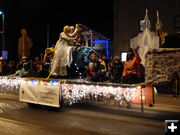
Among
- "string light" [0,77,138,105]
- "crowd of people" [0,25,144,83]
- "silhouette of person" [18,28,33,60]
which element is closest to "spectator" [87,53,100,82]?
A: "crowd of people" [0,25,144,83]

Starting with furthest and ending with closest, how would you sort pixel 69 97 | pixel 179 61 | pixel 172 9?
pixel 172 9 → pixel 69 97 → pixel 179 61

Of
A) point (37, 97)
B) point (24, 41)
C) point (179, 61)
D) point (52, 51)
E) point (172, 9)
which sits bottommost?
point (37, 97)

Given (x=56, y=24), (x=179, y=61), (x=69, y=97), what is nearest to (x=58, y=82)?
(x=69, y=97)

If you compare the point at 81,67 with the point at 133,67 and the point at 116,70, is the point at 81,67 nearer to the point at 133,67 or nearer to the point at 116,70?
the point at 116,70

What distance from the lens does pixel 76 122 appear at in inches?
215

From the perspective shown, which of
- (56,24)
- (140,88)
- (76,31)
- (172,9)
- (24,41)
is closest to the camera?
(140,88)

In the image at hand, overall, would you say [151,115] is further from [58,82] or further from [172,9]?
[172,9]

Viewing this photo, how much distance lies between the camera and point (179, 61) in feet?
15.0

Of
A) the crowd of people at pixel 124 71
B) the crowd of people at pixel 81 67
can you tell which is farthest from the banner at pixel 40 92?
the crowd of people at pixel 124 71

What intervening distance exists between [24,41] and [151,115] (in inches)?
659

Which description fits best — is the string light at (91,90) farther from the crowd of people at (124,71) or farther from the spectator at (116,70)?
the spectator at (116,70)

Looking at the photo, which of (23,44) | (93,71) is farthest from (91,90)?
(23,44)

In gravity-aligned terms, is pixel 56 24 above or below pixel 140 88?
above

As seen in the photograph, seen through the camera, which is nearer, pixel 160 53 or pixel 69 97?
pixel 160 53
